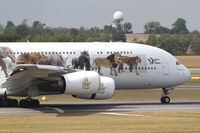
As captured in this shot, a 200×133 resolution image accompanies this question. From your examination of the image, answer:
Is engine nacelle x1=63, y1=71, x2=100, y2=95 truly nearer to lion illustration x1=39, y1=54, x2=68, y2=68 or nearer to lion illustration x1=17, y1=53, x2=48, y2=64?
lion illustration x1=39, y1=54, x2=68, y2=68

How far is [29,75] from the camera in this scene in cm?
2952

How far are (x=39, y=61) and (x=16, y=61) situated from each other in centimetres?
141

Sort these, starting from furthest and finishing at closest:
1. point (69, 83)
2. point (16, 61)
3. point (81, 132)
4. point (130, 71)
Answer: point (130, 71) → point (16, 61) → point (69, 83) → point (81, 132)

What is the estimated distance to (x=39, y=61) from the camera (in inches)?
1273

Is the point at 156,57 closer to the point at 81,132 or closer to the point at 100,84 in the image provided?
the point at 100,84

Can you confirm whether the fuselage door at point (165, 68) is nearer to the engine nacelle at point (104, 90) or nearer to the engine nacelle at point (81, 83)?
the engine nacelle at point (104, 90)

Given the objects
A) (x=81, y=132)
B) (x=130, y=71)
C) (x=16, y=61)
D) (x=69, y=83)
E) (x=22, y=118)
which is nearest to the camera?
(x=81, y=132)

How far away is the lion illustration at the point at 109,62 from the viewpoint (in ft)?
110

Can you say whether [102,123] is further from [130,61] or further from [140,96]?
[140,96]

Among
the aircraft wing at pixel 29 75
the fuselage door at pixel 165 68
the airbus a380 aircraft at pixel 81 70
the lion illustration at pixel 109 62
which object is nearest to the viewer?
the aircraft wing at pixel 29 75

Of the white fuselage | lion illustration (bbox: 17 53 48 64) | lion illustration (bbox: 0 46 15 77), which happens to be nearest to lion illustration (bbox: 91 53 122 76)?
the white fuselage

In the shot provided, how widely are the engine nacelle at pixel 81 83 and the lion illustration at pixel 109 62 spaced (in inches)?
167

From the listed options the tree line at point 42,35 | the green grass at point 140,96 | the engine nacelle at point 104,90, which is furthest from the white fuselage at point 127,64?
the tree line at point 42,35

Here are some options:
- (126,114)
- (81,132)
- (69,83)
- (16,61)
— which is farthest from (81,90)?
(81,132)
